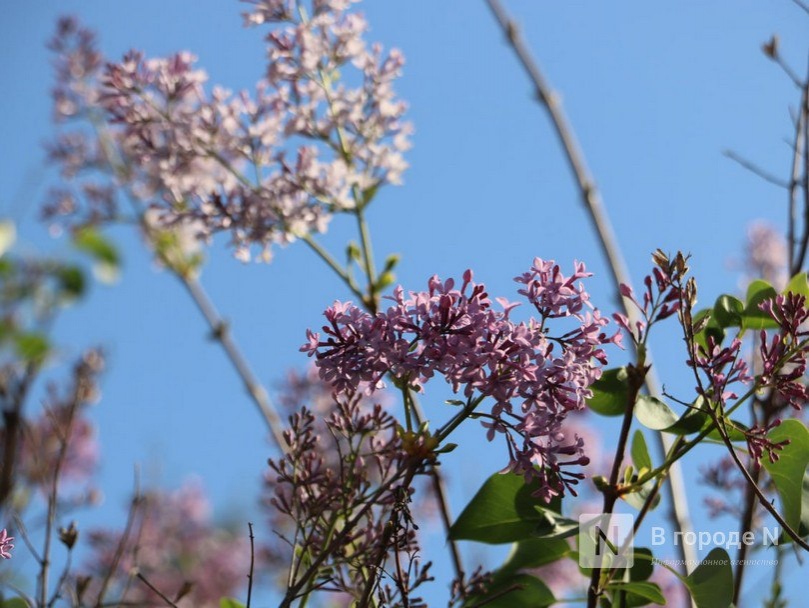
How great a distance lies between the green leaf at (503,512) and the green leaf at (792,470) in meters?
0.23

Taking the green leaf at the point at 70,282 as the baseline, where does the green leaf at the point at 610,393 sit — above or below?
below

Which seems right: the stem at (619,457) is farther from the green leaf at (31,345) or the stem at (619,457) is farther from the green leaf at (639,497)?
the green leaf at (31,345)

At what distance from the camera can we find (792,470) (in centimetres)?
100

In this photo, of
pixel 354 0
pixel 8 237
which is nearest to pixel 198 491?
pixel 354 0

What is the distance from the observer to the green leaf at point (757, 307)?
3.44ft

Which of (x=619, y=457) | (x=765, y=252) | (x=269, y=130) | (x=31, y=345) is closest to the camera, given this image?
(x=31, y=345)

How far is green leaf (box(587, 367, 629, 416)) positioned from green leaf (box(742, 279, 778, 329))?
0.17m

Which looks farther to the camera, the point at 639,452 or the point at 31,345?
the point at 639,452

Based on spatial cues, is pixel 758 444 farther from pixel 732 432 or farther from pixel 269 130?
pixel 269 130

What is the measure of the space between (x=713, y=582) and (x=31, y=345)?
2.14 ft

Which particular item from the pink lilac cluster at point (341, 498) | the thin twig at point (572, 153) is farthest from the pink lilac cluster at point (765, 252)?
the pink lilac cluster at point (341, 498)

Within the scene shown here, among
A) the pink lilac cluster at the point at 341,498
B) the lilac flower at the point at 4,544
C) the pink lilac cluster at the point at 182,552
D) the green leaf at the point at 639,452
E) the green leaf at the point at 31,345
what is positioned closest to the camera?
the green leaf at the point at 31,345

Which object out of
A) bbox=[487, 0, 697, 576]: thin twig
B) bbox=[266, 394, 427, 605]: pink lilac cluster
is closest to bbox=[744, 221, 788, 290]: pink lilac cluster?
bbox=[487, 0, 697, 576]: thin twig

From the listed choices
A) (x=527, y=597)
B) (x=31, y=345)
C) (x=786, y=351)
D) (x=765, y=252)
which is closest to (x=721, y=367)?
(x=786, y=351)
